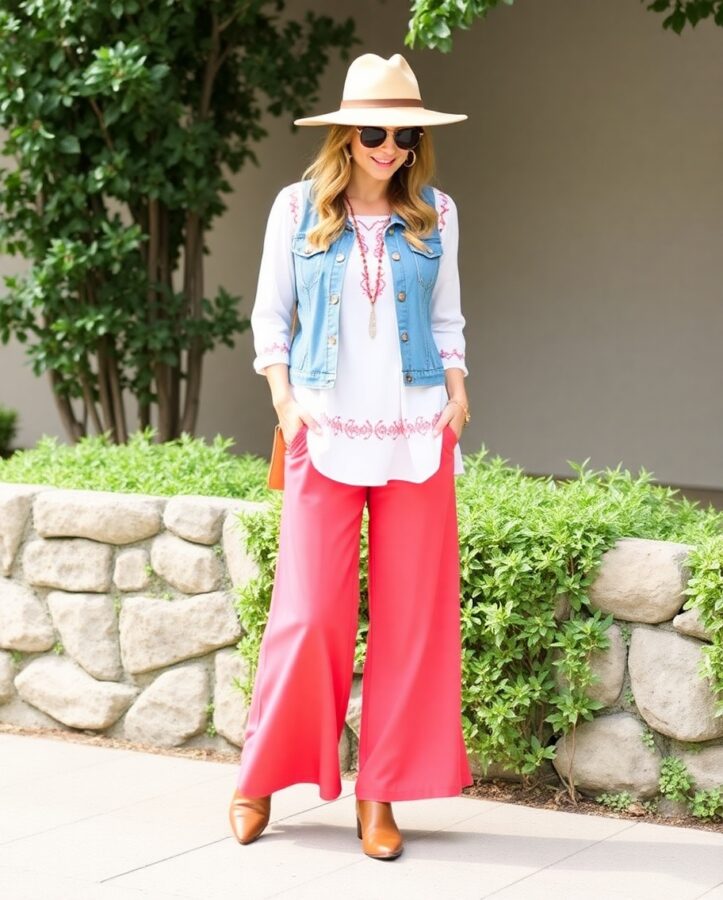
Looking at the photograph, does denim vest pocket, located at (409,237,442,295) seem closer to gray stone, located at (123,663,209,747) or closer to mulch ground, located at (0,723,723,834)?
mulch ground, located at (0,723,723,834)

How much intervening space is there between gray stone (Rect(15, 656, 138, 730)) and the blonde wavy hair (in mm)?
1847

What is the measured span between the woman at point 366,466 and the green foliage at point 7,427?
7417 millimetres

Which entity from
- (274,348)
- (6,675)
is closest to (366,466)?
(274,348)

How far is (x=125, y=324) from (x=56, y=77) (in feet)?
4.03

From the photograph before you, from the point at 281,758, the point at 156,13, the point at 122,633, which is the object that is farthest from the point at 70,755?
the point at 156,13

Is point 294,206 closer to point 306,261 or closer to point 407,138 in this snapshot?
point 306,261

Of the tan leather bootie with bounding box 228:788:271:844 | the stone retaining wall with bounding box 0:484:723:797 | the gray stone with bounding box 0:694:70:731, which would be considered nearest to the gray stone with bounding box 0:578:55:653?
the stone retaining wall with bounding box 0:484:723:797

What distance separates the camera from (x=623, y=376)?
8.91 meters

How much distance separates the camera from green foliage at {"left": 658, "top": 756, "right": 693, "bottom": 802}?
376cm

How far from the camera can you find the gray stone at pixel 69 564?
4.61 meters

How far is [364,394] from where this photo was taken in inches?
136

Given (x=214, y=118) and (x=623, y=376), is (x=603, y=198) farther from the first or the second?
(x=214, y=118)

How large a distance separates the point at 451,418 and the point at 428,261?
390mm

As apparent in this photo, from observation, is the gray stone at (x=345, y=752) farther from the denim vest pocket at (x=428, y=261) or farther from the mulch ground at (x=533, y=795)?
the denim vest pocket at (x=428, y=261)
